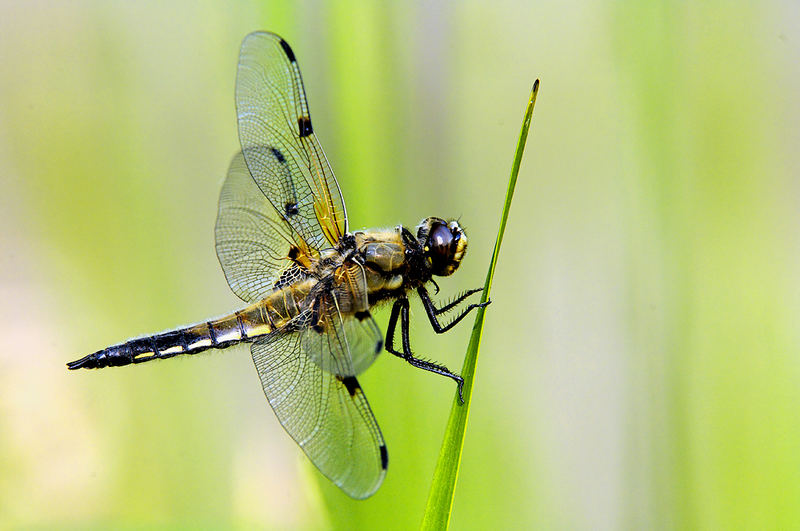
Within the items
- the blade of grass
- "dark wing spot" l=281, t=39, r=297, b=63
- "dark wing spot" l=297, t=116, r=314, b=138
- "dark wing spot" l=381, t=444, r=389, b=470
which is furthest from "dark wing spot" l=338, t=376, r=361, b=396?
"dark wing spot" l=281, t=39, r=297, b=63

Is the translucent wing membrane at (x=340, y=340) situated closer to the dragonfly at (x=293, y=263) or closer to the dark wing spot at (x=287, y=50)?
the dragonfly at (x=293, y=263)

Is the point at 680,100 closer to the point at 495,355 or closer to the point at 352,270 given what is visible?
the point at 495,355

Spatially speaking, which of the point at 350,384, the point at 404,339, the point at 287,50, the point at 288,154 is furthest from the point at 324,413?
the point at 287,50

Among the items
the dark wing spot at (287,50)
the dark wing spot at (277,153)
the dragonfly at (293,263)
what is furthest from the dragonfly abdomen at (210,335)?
the dark wing spot at (287,50)

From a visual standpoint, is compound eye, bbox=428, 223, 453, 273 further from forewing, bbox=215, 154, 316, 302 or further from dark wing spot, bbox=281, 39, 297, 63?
dark wing spot, bbox=281, 39, 297, 63

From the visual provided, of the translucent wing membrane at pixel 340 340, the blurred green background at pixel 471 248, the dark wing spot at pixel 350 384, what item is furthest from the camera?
the blurred green background at pixel 471 248

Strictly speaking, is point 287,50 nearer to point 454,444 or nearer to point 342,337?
point 342,337
